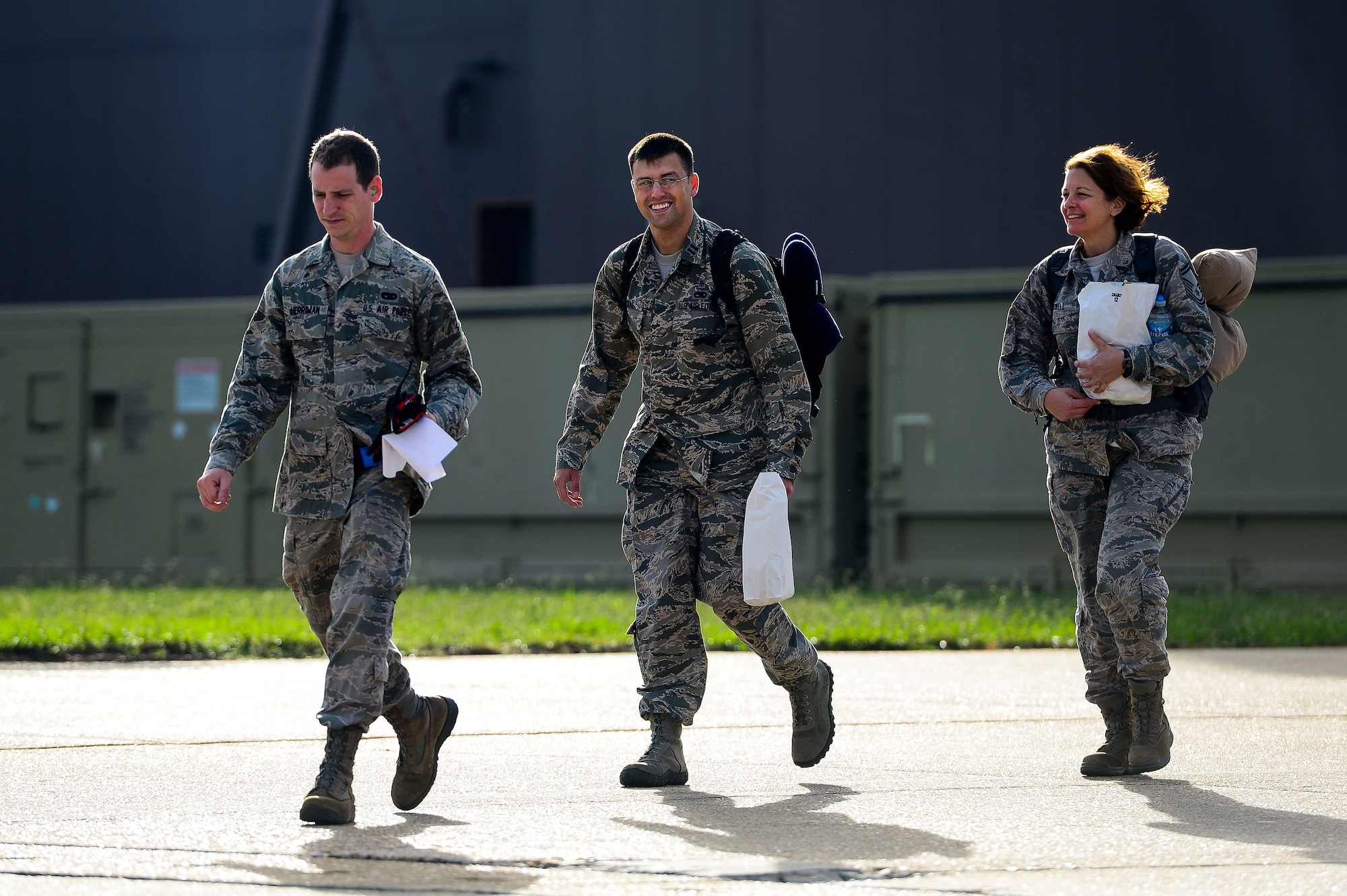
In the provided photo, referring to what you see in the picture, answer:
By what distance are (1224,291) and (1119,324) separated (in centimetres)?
42

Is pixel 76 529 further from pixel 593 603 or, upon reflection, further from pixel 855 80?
pixel 855 80

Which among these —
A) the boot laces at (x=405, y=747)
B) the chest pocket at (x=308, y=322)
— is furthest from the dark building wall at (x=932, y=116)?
the boot laces at (x=405, y=747)

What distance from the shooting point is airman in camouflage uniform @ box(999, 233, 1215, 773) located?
4.65 metres

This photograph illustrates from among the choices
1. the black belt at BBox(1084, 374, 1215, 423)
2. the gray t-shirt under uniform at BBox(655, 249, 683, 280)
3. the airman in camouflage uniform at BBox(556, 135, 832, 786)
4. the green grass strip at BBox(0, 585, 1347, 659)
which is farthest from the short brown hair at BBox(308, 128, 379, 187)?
the green grass strip at BBox(0, 585, 1347, 659)

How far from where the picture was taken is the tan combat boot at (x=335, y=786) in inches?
158

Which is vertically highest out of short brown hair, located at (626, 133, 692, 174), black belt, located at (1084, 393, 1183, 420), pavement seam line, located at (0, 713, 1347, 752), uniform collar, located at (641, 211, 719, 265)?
short brown hair, located at (626, 133, 692, 174)

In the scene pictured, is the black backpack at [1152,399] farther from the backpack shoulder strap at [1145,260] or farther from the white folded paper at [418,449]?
the white folded paper at [418,449]

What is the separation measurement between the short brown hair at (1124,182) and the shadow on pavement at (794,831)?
1.89 metres

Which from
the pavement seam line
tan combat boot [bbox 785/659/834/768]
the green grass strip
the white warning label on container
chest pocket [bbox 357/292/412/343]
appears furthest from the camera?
the white warning label on container

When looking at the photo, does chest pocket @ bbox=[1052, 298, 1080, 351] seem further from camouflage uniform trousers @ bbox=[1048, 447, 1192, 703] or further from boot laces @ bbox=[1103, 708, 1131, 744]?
boot laces @ bbox=[1103, 708, 1131, 744]

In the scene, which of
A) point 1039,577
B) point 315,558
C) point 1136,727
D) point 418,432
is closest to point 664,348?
point 418,432

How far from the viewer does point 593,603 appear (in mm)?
10328

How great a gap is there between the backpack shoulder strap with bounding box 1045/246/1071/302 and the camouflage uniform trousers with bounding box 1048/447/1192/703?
53 cm

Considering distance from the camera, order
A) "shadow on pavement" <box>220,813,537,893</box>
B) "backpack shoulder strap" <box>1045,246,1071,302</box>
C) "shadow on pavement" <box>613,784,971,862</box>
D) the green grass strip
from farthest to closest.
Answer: the green grass strip, "backpack shoulder strap" <box>1045,246,1071,302</box>, "shadow on pavement" <box>613,784,971,862</box>, "shadow on pavement" <box>220,813,537,893</box>
